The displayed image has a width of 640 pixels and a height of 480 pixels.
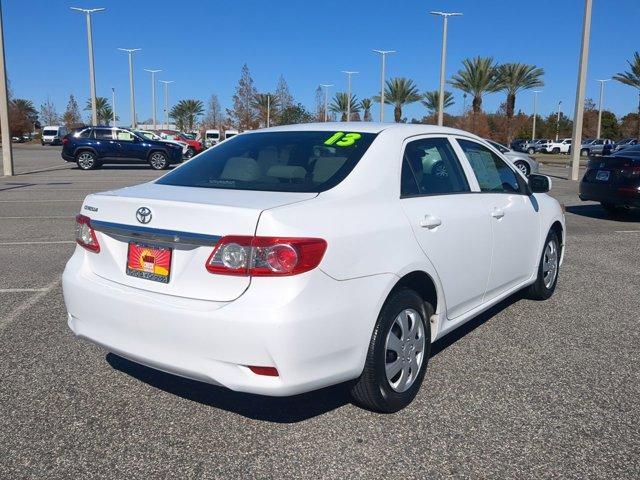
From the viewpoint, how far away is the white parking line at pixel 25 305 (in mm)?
4945

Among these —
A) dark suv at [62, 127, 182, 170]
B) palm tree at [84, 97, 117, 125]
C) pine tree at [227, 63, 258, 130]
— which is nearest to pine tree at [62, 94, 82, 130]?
palm tree at [84, 97, 117, 125]

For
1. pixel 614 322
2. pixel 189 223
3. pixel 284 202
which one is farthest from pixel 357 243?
pixel 614 322

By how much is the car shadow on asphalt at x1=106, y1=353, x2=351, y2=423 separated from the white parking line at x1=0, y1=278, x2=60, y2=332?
68.9 inches

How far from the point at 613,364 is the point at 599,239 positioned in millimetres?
5787

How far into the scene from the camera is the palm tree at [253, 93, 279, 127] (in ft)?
206

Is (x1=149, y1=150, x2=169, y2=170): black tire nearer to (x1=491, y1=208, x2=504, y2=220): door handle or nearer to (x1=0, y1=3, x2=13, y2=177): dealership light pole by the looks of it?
(x1=0, y1=3, x2=13, y2=177): dealership light pole

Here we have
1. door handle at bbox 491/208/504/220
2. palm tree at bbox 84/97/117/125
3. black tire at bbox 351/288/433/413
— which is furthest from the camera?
palm tree at bbox 84/97/117/125

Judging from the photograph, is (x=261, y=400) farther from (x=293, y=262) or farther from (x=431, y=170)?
(x=431, y=170)

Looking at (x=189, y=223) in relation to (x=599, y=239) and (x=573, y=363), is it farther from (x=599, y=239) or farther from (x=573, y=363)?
(x=599, y=239)

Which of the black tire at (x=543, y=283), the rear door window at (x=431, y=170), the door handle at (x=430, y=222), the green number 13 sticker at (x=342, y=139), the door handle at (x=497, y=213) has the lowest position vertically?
the black tire at (x=543, y=283)

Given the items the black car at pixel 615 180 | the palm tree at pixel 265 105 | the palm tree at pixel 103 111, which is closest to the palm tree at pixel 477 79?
the palm tree at pixel 265 105

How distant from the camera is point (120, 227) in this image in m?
3.16

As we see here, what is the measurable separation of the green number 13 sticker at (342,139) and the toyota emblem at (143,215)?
1.21 meters

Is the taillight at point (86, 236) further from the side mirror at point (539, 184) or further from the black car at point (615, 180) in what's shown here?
the black car at point (615, 180)
